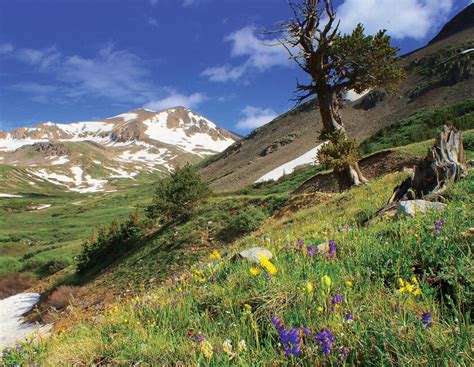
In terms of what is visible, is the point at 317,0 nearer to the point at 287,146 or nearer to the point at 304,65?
the point at 304,65

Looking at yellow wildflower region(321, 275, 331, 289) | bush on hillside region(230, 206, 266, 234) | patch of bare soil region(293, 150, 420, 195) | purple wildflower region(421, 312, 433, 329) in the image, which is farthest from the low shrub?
purple wildflower region(421, 312, 433, 329)

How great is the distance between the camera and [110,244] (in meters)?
29.5

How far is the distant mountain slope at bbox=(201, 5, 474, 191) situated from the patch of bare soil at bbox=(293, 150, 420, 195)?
25645mm

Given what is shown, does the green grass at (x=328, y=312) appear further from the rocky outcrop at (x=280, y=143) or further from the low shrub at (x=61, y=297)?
the rocky outcrop at (x=280, y=143)

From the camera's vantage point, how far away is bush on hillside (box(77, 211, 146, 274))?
28.1 metres

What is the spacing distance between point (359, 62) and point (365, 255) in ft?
52.8

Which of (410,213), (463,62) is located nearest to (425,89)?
(463,62)

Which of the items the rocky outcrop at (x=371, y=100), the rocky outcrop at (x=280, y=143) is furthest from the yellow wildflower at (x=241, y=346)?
the rocky outcrop at (x=280, y=143)

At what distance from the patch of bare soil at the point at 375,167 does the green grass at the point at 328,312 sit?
58.5ft

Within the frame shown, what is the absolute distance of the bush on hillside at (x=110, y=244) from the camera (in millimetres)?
28062

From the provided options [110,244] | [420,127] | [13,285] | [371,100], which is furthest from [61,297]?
[371,100]

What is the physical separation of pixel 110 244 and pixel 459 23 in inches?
4973

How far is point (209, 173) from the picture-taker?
114750mm

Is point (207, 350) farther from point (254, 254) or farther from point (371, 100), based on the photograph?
point (371, 100)
